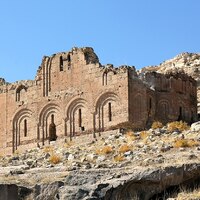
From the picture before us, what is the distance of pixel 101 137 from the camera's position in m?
41.4

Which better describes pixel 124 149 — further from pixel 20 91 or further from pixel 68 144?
pixel 20 91

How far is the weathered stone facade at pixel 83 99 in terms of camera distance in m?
42.3

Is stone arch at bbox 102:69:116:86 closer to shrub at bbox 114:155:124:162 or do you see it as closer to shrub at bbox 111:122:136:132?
shrub at bbox 111:122:136:132

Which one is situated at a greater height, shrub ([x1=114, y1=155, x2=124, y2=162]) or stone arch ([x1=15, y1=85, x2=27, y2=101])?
stone arch ([x1=15, y1=85, x2=27, y2=101])

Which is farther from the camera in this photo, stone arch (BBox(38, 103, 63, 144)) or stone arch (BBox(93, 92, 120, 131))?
stone arch (BBox(38, 103, 63, 144))

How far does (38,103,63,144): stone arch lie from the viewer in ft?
146

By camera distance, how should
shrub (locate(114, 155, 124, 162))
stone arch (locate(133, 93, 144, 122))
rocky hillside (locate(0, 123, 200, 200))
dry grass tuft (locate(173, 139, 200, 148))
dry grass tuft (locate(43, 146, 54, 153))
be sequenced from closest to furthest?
rocky hillside (locate(0, 123, 200, 200))
shrub (locate(114, 155, 124, 162))
dry grass tuft (locate(173, 139, 200, 148))
dry grass tuft (locate(43, 146, 54, 153))
stone arch (locate(133, 93, 144, 122))

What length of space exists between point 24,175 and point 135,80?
810 inches

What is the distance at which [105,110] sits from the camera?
42688 millimetres

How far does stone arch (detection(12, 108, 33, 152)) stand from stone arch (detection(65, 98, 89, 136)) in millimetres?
2976

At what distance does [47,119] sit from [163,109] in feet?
23.0

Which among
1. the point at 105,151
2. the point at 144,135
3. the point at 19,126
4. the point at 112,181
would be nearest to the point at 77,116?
the point at 19,126

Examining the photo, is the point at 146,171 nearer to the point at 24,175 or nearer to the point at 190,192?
Answer: the point at 190,192

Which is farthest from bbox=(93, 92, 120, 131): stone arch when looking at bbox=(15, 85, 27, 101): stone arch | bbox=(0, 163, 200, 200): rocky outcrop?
bbox=(0, 163, 200, 200): rocky outcrop
